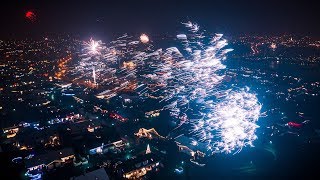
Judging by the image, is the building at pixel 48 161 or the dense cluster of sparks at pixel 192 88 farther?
the dense cluster of sparks at pixel 192 88

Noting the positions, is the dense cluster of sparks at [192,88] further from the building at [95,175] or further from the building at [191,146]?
the building at [95,175]

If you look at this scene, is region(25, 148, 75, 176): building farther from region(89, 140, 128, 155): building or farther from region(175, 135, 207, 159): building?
region(175, 135, 207, 159): building

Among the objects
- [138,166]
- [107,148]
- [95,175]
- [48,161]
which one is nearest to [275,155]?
[138,166]

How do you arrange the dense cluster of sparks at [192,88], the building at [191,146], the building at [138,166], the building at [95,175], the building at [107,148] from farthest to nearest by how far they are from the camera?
the dense cluster of sparks at [192,88], the building at [107,148], the building at [191,146], the building at [138,166], the building at [95,175]

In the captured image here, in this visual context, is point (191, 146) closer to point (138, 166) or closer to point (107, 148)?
point (138, 166)

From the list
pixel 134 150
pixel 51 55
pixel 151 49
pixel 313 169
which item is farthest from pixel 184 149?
pixel 51 55

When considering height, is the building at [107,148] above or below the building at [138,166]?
above
